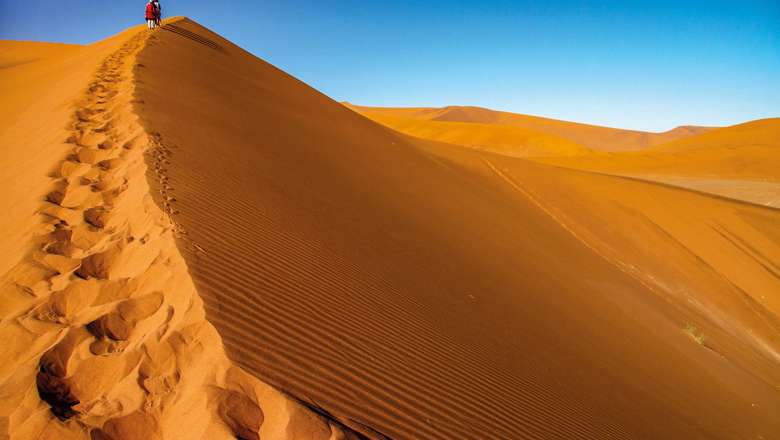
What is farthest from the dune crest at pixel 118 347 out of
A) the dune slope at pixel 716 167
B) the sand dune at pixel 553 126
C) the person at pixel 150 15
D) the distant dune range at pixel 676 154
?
the sand dune at pixel 553 126

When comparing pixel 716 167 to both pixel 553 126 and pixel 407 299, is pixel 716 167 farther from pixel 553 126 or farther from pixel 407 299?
pixel 553 126

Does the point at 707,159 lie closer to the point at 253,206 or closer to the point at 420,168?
the point at 420,168

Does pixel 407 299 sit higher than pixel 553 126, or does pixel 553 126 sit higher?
pixel 553 126

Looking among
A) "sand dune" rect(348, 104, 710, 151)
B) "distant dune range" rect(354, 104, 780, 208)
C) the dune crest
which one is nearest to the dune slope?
"distant dune range" rect(354, 104, 780, 208)

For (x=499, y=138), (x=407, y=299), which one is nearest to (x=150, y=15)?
(x=407, y=299)

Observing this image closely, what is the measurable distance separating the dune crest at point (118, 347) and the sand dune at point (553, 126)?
266 ft

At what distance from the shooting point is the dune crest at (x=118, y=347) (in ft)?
6.92

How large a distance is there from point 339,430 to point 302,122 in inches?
391

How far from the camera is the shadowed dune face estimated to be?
2883 mm

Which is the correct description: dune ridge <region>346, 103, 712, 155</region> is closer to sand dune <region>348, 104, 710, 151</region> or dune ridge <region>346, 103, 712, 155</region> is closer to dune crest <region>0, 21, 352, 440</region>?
sand dune <region>348, 104, 710, 151</region>

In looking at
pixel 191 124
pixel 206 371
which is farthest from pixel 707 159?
pixel 206 371

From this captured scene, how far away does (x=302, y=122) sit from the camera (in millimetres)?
11336

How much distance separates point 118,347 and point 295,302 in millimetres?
1115

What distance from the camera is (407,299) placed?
14.6 ft
